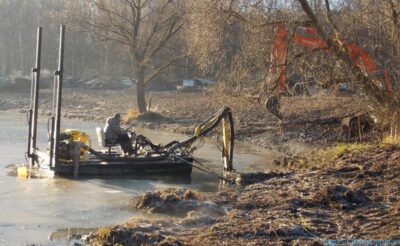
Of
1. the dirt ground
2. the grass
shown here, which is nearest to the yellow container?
the dirt ground

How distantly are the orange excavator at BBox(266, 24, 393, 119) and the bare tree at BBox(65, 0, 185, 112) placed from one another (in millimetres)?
12491

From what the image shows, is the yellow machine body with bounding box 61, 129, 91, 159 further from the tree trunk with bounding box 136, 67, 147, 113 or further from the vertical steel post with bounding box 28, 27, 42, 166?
the tree trunk with bounding box 136, 67, 147, 113

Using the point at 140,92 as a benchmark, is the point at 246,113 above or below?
below

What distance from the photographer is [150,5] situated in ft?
104

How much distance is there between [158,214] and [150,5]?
21789 mm

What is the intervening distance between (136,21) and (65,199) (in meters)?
19.3

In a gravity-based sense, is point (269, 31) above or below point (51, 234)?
above

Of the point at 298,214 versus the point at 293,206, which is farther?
the point at 293,206

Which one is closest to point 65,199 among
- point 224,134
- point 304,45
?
point 224,134

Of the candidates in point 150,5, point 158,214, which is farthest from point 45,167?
point 150,5

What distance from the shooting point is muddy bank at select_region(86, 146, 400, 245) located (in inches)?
340

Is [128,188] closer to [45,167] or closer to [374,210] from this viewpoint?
[45,167]

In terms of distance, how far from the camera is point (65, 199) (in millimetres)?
12648

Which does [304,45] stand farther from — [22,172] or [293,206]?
[22,172]
